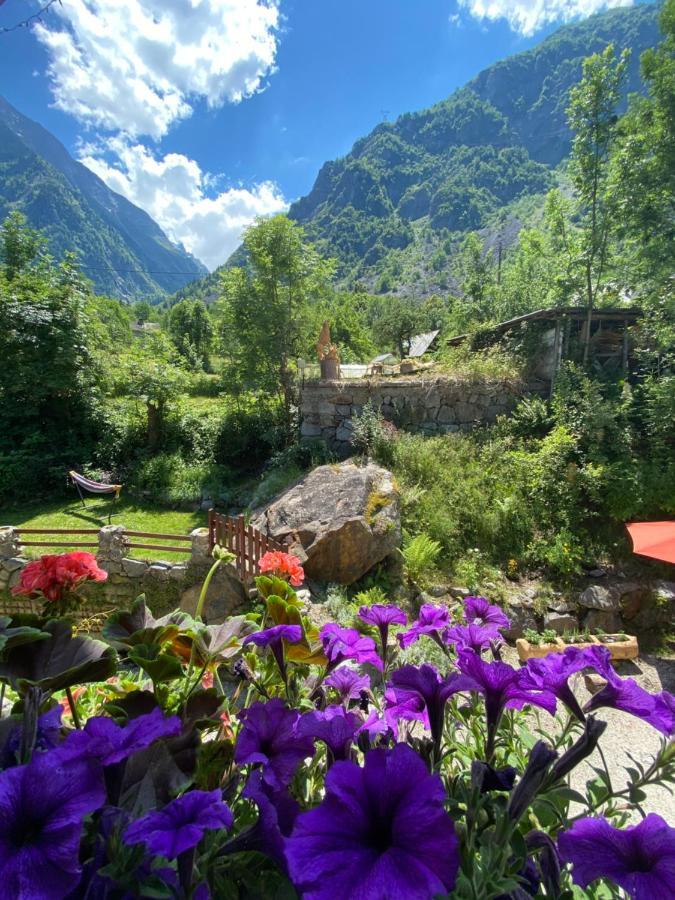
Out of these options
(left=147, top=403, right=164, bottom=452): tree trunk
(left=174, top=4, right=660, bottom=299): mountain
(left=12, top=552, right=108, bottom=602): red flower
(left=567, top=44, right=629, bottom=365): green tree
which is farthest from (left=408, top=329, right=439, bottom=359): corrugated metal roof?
(left=174, top=4, right=660, bottom=299): mountain

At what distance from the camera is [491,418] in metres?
9.75

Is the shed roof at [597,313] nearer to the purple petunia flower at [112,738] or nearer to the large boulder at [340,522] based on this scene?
the large boulder at [340,522]

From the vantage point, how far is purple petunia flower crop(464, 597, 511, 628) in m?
1.20

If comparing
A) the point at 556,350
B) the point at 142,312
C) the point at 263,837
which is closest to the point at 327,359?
the point at 556,350

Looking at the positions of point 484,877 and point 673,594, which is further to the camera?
point 673,594

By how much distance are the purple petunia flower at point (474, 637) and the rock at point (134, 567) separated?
5.16 metres

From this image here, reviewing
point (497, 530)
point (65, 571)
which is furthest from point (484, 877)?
point (497, 530)

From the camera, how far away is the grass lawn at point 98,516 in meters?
8.15

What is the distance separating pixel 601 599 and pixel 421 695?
6509mm

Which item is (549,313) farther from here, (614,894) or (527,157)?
(527,157)

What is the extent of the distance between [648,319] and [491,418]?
3.54 meters

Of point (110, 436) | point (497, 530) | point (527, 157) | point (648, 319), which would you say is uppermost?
point (527, 157)

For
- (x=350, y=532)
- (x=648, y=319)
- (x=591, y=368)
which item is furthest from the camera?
(x=591, y=368)

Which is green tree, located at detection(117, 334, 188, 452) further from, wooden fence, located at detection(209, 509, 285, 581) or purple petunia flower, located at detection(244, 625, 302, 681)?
purple petunia flower, located at detection(244, 625, 302, 681)
